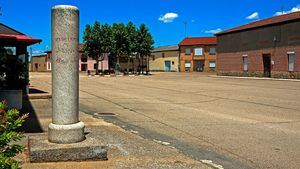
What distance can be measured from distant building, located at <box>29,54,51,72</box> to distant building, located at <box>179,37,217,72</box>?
35.0 m

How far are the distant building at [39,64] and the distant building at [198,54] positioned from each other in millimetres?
35004

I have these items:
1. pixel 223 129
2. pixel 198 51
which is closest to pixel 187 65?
pixel 198 51

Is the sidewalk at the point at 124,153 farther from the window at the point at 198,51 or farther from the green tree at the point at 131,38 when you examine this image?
the window at the point at 198,51

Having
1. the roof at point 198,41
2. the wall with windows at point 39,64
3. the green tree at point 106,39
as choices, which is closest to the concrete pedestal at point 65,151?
the green tree at point 106,39

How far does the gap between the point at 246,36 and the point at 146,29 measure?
17.6 meters

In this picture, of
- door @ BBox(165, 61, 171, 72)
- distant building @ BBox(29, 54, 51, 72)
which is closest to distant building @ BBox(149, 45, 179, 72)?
door @ BBox(165, 61, 171, 72)

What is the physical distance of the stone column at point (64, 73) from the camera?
230 inches

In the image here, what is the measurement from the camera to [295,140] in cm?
828

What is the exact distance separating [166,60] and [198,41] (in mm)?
12002

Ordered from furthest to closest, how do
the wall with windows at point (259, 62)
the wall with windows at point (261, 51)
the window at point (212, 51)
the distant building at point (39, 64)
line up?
the distant building at point (39, 64)
the window at point (212, 51)
the wall with windows at point (261, 51)
the wall with windows at point (259, 62)

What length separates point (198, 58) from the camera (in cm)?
8644

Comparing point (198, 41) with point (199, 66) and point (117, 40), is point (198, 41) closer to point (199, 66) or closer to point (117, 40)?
point (199, 66)

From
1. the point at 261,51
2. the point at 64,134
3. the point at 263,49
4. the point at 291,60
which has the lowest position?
the point at 64,134

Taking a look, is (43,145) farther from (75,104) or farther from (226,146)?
(226,146)
